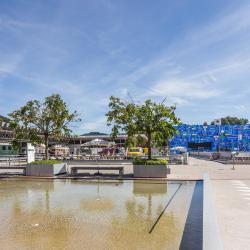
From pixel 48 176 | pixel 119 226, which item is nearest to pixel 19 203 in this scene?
pixel 119 226

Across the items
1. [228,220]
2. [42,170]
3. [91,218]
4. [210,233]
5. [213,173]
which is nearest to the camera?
[210,233]

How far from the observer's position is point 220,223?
7.76 m

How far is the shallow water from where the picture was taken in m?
6.65

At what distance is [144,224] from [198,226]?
1336mm

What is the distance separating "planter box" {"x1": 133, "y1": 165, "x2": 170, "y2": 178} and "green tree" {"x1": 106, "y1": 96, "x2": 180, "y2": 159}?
1.86 metres

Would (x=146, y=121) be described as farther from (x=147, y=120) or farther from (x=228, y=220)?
(x=228, y=220)

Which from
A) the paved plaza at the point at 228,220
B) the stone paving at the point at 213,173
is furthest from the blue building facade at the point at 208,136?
the paved plaza at the point at 228,220

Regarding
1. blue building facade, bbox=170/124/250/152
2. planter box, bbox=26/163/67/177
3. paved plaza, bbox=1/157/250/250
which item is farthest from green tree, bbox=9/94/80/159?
blue building facade, bbox=170/124/250/152

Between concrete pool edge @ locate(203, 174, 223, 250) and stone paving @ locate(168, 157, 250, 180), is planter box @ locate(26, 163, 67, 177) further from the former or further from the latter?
concrete pool edge @ locate(203, 174, 223, 250)

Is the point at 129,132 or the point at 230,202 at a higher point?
the point at 129,132

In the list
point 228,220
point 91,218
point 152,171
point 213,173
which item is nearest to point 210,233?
point 228,220

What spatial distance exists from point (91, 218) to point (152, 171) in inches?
400

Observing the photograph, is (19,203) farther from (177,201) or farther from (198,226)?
(198,226)

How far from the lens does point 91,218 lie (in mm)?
8750
